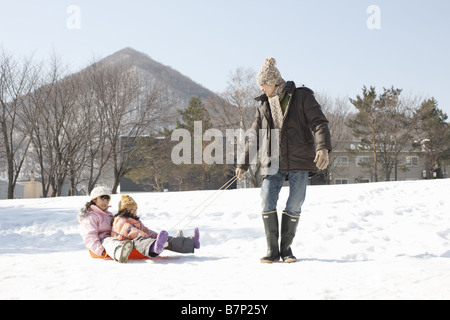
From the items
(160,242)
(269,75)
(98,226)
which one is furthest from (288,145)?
(98,226)

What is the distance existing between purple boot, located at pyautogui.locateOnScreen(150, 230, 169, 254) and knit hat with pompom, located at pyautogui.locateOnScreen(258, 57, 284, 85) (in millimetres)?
1602

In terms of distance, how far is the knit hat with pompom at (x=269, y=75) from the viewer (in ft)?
12.8

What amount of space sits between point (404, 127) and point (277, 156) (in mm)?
38707

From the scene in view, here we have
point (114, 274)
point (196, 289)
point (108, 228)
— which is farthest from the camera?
point (108, 228)

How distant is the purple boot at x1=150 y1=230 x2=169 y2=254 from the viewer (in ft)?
12.4

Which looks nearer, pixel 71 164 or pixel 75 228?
pixel 75 228

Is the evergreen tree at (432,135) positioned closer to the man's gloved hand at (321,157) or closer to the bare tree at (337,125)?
the bare tree at (337,125)

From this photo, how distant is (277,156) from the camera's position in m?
3.83

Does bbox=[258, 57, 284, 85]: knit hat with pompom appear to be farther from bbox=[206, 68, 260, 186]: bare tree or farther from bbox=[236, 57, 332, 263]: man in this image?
bbox=[206, 68, 260, 186]: bare tree

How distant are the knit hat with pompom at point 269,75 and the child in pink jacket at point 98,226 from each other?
1.95 m

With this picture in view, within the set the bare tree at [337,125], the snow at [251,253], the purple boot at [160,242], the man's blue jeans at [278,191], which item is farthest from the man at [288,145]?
the bare tree at [337,125]

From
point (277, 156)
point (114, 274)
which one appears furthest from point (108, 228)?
point (277, 156)

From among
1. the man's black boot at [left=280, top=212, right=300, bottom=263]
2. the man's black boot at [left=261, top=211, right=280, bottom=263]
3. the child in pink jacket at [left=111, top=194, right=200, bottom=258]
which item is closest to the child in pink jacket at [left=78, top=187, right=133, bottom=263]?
the child in pink jacket at [left=111, top=194, right=200, bottom=258]
